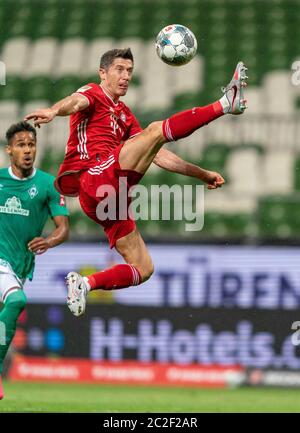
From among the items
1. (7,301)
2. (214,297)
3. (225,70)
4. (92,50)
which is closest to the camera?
(7,301)

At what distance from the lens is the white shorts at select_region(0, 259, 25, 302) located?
31.2ft

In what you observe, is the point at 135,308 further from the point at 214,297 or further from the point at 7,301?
the point at 7,301

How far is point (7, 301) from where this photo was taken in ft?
30.9

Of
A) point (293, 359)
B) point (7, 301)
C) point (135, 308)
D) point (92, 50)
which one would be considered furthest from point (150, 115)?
point (7, 301)

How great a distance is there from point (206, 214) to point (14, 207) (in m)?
7.17

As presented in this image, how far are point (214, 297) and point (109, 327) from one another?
4.93 ft

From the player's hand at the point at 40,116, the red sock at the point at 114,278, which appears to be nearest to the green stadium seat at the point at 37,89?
the red sock at the point at 114,278

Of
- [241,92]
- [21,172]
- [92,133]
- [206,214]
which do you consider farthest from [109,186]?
[206,214]

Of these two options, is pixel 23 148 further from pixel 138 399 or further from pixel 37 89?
pixel 37 89

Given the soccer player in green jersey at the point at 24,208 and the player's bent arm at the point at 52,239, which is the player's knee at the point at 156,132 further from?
the player's bent arm at the point at 52,239

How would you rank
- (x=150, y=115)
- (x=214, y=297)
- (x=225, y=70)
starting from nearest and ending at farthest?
(x=214, y=297)
(x=150, y=115)
(x=225, y=70)

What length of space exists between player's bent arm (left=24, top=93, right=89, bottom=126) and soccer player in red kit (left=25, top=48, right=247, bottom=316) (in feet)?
0.04

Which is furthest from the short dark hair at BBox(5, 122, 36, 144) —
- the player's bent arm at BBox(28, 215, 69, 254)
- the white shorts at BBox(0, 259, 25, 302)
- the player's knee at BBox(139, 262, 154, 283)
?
the player's knee at BBox(139, 262, 154, 283)

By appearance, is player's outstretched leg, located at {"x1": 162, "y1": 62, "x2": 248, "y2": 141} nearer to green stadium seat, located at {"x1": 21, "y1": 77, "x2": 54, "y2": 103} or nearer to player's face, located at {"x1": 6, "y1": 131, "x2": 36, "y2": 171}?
player's face, located at {"x1": 6, "y1": 131, "x2": 36, "y2": 171}
